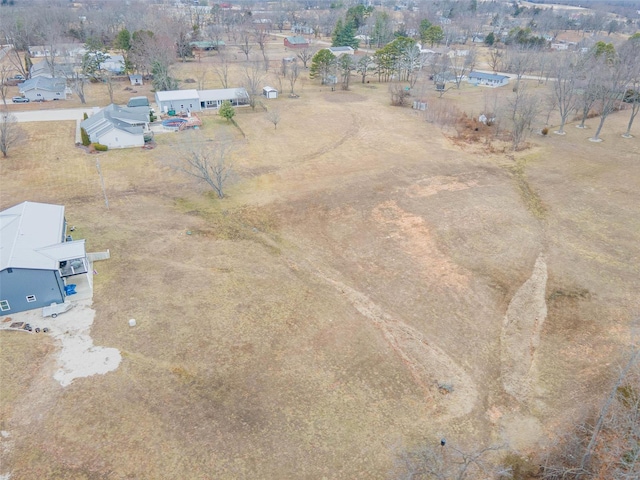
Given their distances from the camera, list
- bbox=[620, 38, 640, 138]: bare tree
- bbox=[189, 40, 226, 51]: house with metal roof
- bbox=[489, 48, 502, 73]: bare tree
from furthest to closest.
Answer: bbox=[189, 40, 226, 51]: house with metal roof, bbox=[489, 48, 502, 73]: bare tree, bbox=[620, 38, 640, 138]: bare tree

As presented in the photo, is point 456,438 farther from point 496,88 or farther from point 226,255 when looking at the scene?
point 496,88

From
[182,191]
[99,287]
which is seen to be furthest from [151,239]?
[182,191]

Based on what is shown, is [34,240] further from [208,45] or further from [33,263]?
[208,45]

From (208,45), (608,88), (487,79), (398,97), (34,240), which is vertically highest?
(208,45)

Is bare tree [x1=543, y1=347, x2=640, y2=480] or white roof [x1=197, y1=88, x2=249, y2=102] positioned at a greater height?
white roof [x1=197, y1=88, x2=249, y2=102]

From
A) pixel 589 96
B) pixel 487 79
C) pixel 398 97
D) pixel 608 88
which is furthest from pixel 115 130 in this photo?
pixel 487 79

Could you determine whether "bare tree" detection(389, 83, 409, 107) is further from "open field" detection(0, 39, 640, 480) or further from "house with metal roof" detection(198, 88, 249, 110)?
"open field" detection(0, 39, 640, 480)

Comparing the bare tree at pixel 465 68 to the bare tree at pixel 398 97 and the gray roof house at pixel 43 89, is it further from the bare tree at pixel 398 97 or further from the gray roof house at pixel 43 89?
the gray roof house at pixel 43 89

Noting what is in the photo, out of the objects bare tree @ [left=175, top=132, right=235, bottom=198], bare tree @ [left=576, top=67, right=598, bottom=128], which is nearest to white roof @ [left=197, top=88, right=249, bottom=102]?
bare tree @ [left=175, top=132, right=235, bottom=198]
